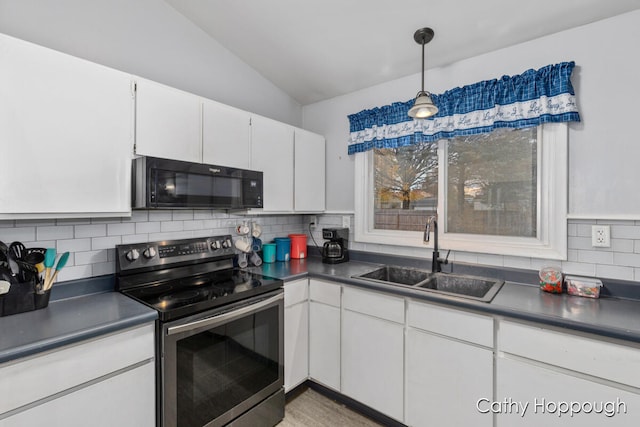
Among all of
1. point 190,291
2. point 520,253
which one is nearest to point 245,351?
point 190,291

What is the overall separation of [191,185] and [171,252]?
0.48 metres

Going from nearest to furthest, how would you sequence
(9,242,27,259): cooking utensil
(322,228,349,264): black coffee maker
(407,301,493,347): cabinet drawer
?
(9,242,27,259): cooking utensil
(407,301,493,347): cabinet drawer
(322,228,349,264): black coffee maker

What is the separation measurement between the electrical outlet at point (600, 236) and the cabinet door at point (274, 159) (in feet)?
6.47

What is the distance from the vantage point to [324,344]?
2219mm

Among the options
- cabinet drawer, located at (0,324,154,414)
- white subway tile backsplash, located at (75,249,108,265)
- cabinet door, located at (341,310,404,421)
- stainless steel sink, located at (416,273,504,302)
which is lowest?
cabinet door, located at (341,310,404,421)

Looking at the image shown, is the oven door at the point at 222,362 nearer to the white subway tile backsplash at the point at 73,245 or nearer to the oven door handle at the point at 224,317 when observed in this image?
→ the oven door handle at the point at 224,317

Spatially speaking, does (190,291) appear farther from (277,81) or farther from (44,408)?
(277,81)

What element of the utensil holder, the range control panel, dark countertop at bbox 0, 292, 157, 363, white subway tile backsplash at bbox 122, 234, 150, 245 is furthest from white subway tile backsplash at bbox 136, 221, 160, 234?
the utensil holder

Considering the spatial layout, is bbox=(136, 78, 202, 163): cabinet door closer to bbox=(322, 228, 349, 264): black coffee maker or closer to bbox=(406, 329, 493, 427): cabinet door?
bbox=(322, 228, 349, 264): black coffee maker

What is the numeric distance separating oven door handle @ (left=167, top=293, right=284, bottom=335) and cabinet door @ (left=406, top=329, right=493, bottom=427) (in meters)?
0.86

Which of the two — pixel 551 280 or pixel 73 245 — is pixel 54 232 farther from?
pixel 551 280

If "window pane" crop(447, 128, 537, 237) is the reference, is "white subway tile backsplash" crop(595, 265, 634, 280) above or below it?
below

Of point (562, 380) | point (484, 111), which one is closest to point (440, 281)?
point (562, 380)

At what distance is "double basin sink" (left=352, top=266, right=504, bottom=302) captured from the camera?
6.55ft
